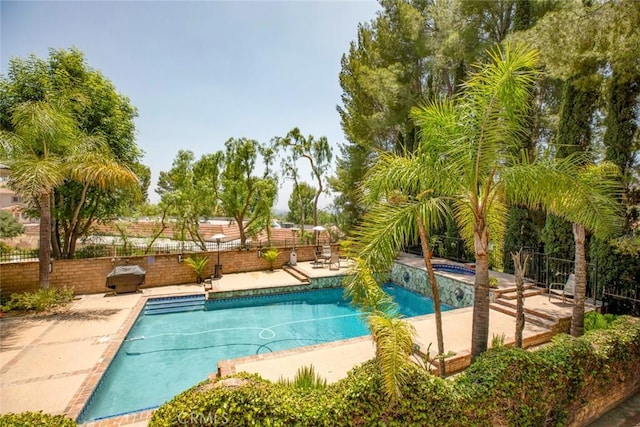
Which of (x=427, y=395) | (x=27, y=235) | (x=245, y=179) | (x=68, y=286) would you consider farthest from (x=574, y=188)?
(x=27, y=235)

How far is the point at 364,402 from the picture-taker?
134 inches

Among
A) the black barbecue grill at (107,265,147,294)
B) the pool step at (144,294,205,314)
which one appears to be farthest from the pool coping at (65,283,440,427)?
the black barbecue grill at (107,265,147,294)

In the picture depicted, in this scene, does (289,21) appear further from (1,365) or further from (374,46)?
(1,365)

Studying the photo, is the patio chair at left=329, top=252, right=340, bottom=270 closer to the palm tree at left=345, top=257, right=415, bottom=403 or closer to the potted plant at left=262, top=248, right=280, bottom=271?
the potted plant at left=262, top=248, right=280, bottom=271

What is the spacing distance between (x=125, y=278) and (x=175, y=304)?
7.28ft

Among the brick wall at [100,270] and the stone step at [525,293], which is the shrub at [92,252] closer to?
the brick wall at [100,270]

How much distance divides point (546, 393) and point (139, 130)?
16.2 metres

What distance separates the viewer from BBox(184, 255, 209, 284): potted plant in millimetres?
13338

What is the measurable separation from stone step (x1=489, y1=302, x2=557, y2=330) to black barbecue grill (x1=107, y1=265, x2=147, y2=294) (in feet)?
42.2

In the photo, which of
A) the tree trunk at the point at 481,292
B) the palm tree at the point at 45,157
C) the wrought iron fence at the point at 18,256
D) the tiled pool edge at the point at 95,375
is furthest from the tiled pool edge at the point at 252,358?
the wrought iron fence at the point at 18,256

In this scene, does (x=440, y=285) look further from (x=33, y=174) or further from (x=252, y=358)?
(x=33, y=174)

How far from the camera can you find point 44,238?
30.7ft

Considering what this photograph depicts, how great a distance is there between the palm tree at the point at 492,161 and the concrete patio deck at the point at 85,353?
286 centimetres

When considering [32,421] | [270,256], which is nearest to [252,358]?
[32,421]
